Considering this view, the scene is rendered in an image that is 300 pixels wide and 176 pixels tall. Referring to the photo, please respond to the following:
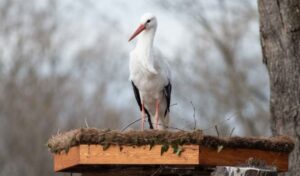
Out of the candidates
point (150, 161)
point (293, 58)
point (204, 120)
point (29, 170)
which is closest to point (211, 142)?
point (150, 161)

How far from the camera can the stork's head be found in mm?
8914

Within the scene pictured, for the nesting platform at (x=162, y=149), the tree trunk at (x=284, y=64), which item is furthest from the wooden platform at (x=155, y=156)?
the tree trunk at (x=284, y=64)

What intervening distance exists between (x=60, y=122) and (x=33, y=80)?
155 centimetres

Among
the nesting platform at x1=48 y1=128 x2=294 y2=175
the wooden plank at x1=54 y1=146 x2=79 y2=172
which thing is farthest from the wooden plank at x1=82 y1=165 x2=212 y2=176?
the wooden plank at x1=54 y1=146 x2=79 y2=172

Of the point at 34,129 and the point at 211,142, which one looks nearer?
the point at 211,142

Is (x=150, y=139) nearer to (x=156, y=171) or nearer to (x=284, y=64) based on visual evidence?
(x=156, y=171)

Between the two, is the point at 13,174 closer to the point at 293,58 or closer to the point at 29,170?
the point at 29,170

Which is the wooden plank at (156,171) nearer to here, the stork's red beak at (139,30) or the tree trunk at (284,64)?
the stork's red beak at (139,30)

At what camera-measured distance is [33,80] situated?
30734 mm

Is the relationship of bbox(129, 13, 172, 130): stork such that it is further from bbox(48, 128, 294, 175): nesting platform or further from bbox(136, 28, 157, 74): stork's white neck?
bbox(48, 128, 294, 175): nesting platform

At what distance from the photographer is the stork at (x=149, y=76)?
8883mm

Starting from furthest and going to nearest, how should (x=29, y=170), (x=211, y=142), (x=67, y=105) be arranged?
(x=67, y=105)
(x=29, y=170)
(x=211, y=142)

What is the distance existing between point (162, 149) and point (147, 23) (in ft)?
7.14

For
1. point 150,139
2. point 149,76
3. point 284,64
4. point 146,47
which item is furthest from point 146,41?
point 150,139
